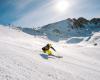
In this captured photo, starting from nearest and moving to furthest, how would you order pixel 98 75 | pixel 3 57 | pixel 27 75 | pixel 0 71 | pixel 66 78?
pixel 0 71, pixel 27 75, pixel 66 78, pixel 3 57, pixel 98 75

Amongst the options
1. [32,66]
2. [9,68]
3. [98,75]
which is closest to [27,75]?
[9,68]

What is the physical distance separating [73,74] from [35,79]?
16.0 feet

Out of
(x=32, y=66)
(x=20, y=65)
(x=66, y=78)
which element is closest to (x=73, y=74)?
(x=66, y=78)

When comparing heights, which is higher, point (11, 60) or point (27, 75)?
point (11, 60)

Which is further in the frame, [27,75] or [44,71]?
[44,71]

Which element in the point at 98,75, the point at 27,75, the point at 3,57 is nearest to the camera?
the point at 27,75

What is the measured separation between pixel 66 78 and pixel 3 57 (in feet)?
20.1

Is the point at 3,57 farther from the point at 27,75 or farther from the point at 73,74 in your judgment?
the point at 73,74

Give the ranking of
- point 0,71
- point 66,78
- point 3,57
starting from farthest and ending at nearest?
point 3,57, point 66,78, point 0,71

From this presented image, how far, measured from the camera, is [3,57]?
1563 centimetres

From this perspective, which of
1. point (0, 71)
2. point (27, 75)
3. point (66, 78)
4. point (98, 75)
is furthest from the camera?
point (98, 75)

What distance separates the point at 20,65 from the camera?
14.6 m

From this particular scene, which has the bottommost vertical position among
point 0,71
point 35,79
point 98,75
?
point 98,75

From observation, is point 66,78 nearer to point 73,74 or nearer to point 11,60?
point 73,74
